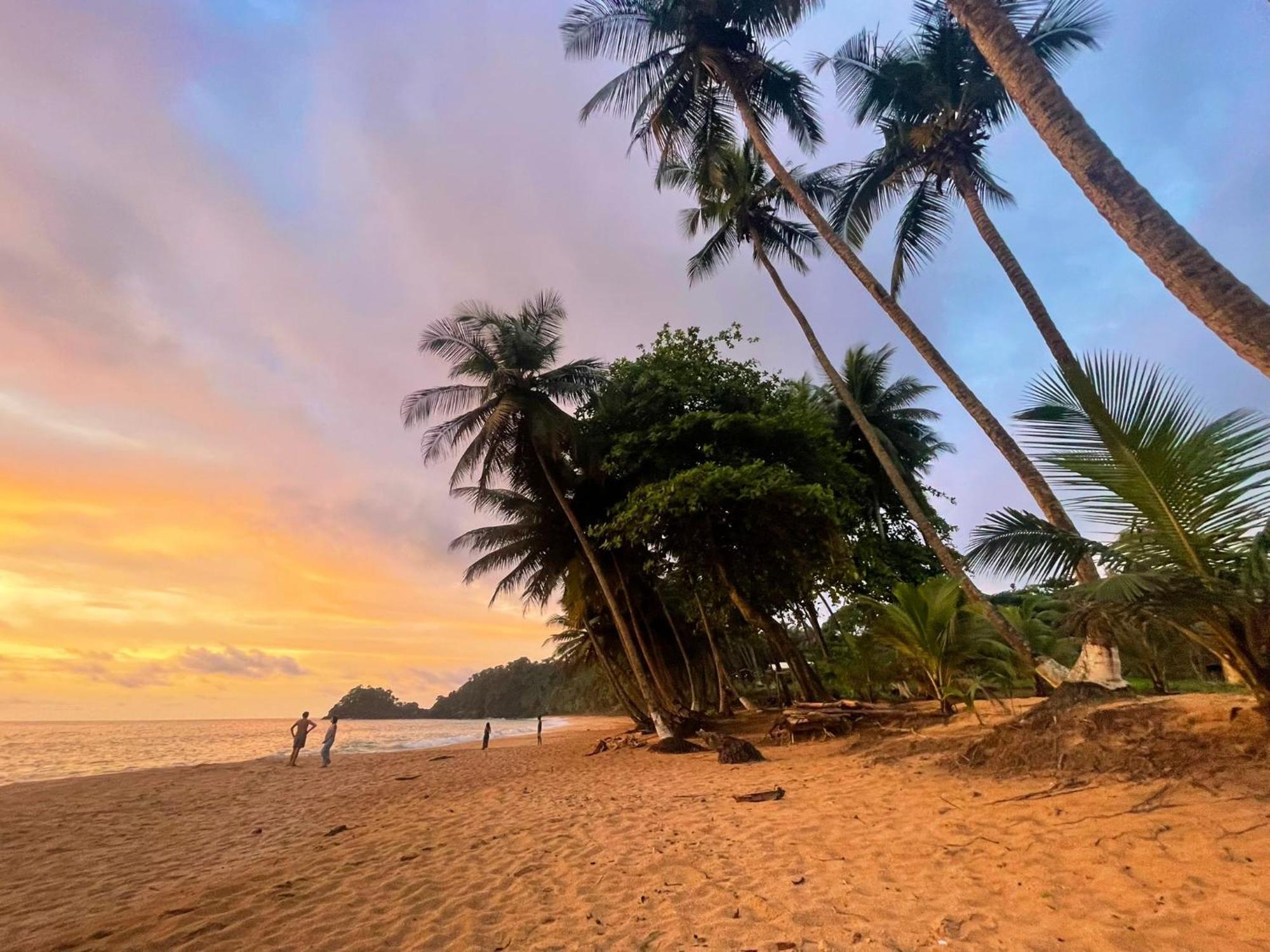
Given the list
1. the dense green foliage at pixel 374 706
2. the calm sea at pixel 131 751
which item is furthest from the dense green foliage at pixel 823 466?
the dense green foliage at pixel 374 706

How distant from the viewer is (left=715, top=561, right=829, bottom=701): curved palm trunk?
1470 centimetres

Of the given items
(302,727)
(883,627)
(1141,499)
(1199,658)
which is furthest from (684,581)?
(1199,658)

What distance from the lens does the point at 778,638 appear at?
15641 mm

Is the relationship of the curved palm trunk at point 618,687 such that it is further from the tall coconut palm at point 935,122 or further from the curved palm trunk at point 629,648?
the tall coconut palm at point 935,122

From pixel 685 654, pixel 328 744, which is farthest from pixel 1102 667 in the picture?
pixel 328 744

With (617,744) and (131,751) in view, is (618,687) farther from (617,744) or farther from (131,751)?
(131,751)

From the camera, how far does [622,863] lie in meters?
4.61

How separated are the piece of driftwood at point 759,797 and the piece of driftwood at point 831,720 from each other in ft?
18.0

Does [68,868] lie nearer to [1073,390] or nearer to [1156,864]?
[1156,864]

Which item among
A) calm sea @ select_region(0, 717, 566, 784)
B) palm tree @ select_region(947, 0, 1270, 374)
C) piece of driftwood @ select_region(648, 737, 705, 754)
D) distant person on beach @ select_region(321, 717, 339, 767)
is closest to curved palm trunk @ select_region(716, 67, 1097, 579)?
palm tree @ select_region(947, 0, 1270, 374)

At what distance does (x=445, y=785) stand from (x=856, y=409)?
11187 millimetres

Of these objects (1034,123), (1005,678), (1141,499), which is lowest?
(1005,678)

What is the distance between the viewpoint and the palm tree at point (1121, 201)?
3.52 m

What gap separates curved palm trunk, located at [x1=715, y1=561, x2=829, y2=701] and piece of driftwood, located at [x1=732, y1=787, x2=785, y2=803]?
796 centimetres
